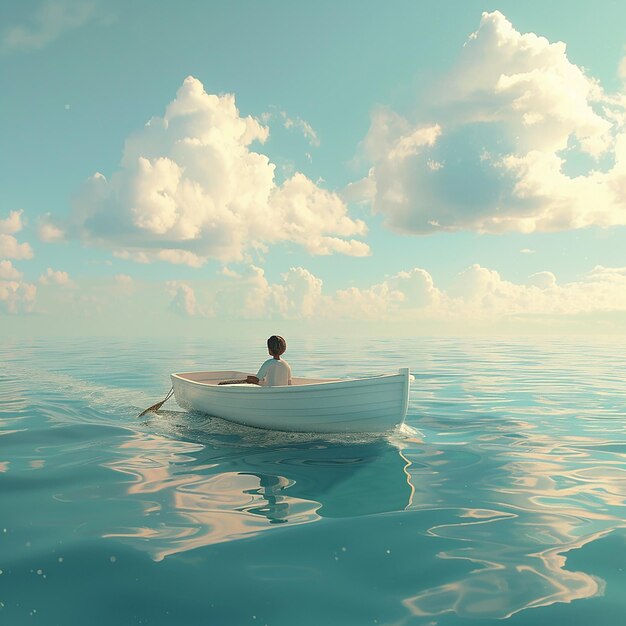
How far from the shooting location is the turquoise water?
482cm

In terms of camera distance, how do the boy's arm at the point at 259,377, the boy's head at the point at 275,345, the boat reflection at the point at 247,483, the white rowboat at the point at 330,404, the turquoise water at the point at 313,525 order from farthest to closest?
the boy's arm at the point at 259,377, the boy's head at the point at 275,345, the white rowboat at the point at 330,404, the boat reflection at the point at 247,483, the turquoise water at the point at 313,525

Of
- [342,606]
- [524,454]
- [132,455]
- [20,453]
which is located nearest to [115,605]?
[342,606]

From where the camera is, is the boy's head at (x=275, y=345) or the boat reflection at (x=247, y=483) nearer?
the boat reflection at (x=247, y=483)

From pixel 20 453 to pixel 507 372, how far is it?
2575cm

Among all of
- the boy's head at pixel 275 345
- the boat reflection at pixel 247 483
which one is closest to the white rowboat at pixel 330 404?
the boat reflection at pixel 247 483

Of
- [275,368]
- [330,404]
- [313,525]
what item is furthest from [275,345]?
[313,525]

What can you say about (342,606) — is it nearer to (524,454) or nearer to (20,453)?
(524,454)

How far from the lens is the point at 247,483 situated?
872 centimetres

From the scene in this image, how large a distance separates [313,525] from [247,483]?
Answer: 92.7 inches

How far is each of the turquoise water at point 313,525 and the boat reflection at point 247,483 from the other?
0.16ft

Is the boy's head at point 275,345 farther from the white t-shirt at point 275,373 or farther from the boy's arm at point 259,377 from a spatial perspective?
the boy's arm at point 259,377

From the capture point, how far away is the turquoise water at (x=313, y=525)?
190 inches

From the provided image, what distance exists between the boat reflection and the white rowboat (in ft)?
1.26

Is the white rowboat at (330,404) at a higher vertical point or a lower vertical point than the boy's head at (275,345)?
lower
